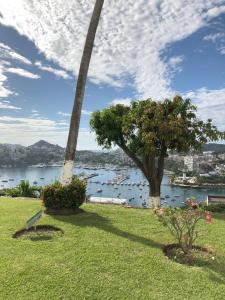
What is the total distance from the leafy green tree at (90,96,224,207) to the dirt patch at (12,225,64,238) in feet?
24.6

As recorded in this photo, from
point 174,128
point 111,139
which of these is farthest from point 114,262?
point 111,139

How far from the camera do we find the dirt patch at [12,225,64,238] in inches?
400

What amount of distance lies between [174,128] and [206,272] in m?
9.73

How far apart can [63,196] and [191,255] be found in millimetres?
5652

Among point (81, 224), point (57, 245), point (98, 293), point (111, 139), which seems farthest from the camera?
point (111, 139)

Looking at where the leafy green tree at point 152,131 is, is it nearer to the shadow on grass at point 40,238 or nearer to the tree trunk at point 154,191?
the tree trunk at point 154,191

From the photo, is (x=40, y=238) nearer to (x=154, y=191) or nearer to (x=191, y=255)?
(x=191, y=255)

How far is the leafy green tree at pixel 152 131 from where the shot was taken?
16.8 metres

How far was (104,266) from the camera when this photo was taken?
745 cm

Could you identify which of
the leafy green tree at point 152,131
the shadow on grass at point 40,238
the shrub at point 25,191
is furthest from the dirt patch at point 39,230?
the shrub at point 25,191

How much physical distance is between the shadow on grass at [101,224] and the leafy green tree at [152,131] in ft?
19.1

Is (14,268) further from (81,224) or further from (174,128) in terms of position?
(174,128)

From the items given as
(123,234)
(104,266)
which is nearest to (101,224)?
(123,234)

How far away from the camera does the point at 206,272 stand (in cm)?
734
